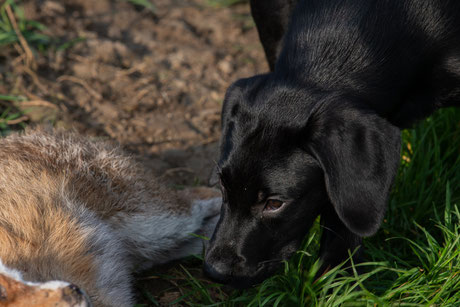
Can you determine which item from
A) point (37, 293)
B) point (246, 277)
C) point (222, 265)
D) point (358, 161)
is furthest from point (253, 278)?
point (37, 293)

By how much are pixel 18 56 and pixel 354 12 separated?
341 cm

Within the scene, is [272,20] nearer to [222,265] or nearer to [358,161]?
[358,161]

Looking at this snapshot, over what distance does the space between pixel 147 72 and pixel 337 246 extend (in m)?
3.09

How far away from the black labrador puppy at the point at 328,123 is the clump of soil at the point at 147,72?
55.4 inches

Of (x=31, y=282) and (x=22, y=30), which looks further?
(x=22, y=30)

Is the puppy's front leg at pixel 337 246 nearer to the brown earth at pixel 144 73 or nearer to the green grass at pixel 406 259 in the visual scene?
the green grass at pixel 406 259

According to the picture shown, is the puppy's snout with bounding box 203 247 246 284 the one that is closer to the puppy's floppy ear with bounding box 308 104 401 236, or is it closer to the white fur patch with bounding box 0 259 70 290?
the puppy's floppy ear with bounding box 308 104 401 236

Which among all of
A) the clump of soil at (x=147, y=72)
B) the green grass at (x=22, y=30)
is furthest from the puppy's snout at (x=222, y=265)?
the green grass at (x=22, y=30)

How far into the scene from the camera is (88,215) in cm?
314

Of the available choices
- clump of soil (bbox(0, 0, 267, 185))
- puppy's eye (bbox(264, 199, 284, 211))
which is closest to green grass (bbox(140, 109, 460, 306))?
puppy's eye (bbox(264, 199, 284, 211))

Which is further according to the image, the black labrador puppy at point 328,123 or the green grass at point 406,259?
the green grass at point 406,259

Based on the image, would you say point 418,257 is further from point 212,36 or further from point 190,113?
point 212,36

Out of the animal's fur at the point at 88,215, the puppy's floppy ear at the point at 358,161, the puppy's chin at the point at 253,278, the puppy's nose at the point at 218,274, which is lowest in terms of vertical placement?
the puppy's chin at the point at 253,278

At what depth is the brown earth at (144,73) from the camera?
485 centimetres
